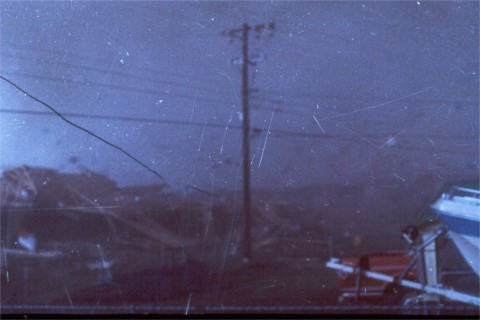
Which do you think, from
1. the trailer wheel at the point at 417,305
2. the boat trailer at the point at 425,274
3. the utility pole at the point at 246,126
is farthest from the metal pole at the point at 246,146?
the trailer wheel at the point at 417,305

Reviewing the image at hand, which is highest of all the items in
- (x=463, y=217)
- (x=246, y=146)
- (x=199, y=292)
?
(x=246, y=146)

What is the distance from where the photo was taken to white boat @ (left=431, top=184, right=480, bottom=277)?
189 centimetres

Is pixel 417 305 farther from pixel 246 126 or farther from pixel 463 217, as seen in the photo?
pixel 246 126

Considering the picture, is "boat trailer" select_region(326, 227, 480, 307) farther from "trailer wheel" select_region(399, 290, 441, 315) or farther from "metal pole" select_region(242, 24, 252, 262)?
"metal pole" select_region(242, 24, 252, 262)

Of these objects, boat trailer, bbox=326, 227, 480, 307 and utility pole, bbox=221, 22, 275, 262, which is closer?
utility pole, bbox=221, 22, 275, 262

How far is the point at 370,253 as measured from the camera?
210 cm

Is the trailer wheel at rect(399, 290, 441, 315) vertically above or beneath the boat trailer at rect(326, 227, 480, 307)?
beneath

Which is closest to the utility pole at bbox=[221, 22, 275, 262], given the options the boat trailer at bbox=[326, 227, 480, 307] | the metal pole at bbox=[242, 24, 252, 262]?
the metal pole at bbox=[242, 24, 252, 262]

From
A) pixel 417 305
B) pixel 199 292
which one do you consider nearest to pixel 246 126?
pixel 199 292

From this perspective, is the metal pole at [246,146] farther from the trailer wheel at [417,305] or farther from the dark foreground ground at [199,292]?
the trailer wheel at [417,305]

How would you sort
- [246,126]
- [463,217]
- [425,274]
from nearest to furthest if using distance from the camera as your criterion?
[246,126]
[463,217]
[425,274]

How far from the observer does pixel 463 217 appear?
2.07 m

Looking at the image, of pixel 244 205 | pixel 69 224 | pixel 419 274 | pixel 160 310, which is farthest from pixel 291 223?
pixel 419 274

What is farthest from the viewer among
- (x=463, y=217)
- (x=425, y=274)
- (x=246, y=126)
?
(x=425, y=274)
